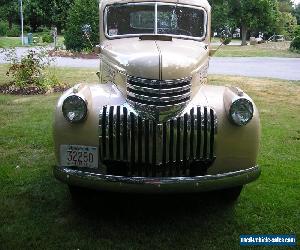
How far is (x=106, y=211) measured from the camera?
4754 millimetres

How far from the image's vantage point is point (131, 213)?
15.4ft

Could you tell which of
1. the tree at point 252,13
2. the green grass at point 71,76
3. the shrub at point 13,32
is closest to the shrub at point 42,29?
the shrub at point 13,32

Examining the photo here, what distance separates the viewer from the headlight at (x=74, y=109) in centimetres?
409

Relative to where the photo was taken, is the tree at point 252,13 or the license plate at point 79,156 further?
the tree at point 252,13

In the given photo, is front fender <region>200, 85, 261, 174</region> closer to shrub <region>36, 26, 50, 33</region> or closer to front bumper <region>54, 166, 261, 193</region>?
front bumper <region>54, 166, 261, 193</region>

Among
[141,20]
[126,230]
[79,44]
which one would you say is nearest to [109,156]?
[126,230]

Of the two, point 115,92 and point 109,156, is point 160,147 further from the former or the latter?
point 115,92

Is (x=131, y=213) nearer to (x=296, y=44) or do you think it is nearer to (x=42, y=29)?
(x=296, y=44)

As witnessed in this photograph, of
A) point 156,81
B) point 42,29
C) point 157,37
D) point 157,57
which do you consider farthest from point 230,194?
point 42,29

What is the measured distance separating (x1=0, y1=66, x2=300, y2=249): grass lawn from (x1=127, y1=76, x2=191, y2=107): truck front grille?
121 cm

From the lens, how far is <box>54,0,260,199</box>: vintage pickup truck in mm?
4031

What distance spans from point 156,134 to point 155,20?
2014 millimetres

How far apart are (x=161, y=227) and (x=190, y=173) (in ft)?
2.01

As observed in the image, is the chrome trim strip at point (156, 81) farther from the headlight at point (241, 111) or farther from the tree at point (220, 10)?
the tree at point (220, 10)
